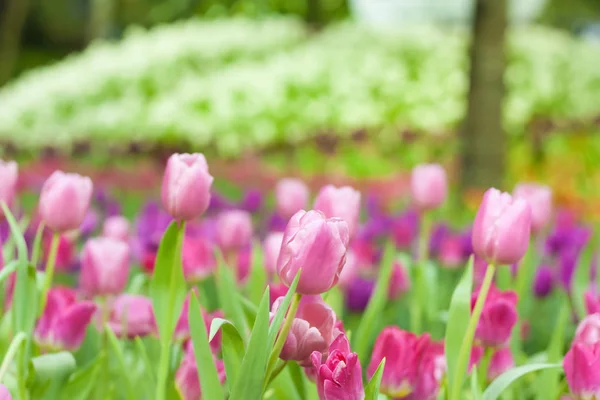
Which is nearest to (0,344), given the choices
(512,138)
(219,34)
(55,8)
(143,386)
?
(143,386)

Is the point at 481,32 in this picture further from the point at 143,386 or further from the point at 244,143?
the point at 143,386

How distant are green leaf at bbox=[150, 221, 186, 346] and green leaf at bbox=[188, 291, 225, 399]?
4.2 inches

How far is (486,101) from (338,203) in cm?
473

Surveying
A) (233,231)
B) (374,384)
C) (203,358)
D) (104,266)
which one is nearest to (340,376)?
(374,384)

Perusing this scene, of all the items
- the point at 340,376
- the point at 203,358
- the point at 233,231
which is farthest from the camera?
the point at 233,231

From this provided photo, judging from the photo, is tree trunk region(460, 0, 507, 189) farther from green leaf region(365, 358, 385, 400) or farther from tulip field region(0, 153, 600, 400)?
green leaf region(365, 358, 385, 400)

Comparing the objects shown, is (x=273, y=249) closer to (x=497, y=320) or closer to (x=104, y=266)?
(x=104, y=266)

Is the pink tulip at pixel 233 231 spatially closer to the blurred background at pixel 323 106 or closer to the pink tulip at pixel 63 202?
the pink tulip at pixel 63 202

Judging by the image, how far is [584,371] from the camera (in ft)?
3.14

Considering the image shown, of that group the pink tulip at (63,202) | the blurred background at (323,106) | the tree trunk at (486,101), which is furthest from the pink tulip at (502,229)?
the tree trunk at (486,101)

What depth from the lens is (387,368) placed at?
1.04 m

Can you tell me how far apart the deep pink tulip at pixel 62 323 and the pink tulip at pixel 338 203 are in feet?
1.24

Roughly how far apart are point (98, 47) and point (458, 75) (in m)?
8.47

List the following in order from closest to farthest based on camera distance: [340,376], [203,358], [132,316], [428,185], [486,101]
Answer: [340,376]
[203,358]
[132,316]
[428,185]
[486,101]
